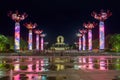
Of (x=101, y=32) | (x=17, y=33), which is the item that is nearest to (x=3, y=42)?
(x=17, y=33)

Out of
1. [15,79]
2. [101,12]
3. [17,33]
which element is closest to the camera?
[15,79]

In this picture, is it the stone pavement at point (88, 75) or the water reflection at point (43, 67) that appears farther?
the water reflection at point (43, 67)

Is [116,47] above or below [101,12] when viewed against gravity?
below

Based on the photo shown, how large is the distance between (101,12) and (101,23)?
6.67 m

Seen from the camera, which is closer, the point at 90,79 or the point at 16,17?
the point at 90,79

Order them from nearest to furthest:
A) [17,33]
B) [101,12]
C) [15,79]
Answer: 1. [15,79]
2. [101,12]
3. [17,33]

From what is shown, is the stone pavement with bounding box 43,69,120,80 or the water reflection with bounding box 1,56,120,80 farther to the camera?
the water reflection with bounding box 1,56,120,80

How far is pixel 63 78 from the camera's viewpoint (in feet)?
76.7

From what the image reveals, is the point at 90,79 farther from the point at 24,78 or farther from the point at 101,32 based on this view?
the point at 101,32

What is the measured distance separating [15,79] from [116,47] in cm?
8838

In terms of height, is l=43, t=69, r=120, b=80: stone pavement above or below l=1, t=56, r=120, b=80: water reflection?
below

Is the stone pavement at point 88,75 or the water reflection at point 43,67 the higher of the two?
the water reflection at point 43,67

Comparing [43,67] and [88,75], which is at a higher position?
[43,67]

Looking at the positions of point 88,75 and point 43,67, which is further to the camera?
point 43,67
